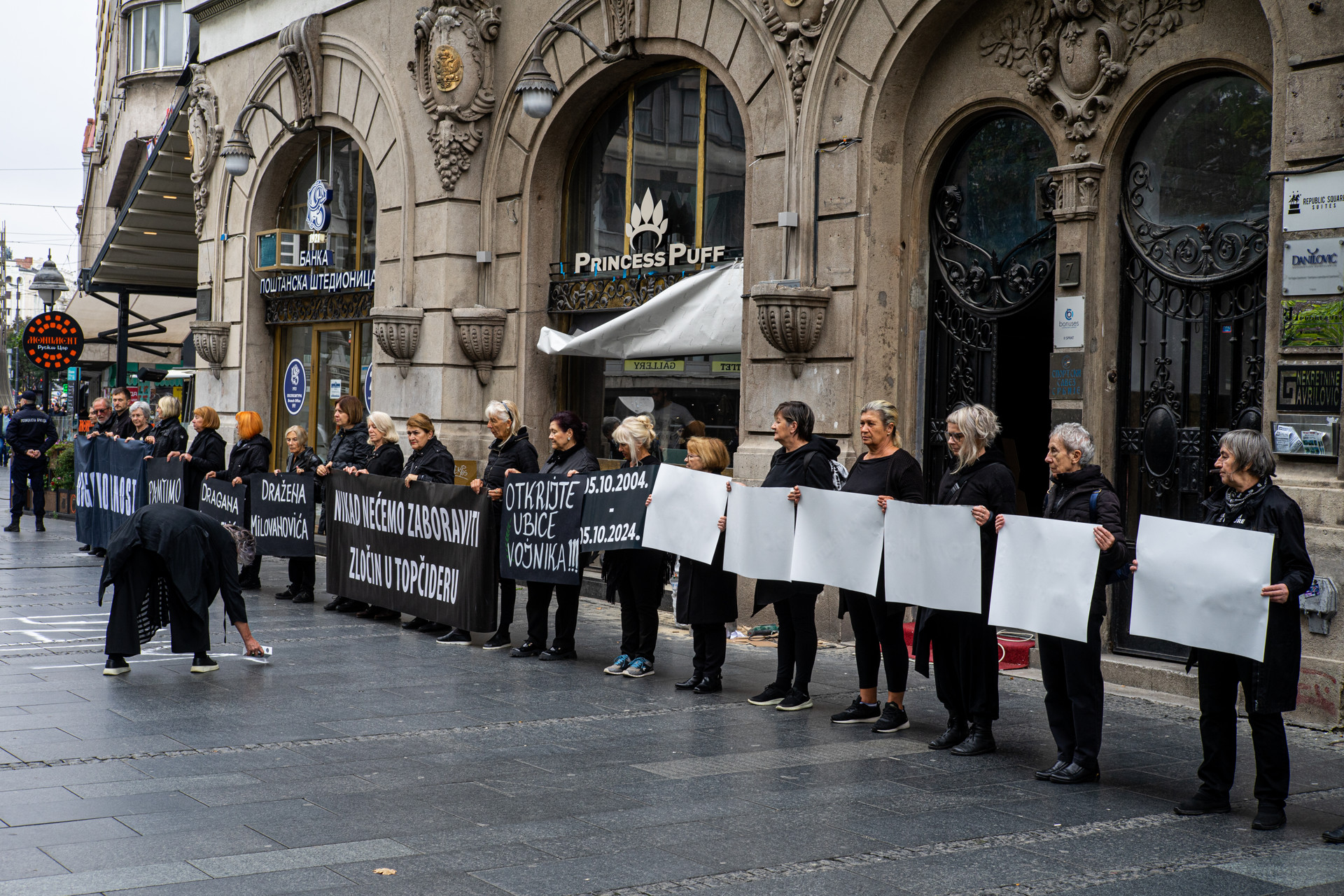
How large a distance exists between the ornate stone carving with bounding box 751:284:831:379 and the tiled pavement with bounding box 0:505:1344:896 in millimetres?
3024

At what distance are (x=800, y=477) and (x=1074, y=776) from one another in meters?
2.65

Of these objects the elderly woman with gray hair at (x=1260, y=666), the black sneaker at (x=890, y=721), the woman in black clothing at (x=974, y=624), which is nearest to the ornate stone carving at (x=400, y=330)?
the black sneaker at (x=890, y=721)

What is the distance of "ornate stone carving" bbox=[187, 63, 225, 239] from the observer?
20.5 m

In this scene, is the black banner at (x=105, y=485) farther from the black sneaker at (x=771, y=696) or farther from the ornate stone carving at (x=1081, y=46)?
the ornate stone carving at (x=1081, y=46)

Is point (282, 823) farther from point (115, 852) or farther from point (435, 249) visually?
point (435, 249)

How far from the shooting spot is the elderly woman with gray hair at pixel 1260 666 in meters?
6.22

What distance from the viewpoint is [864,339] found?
→ 11.4 metres

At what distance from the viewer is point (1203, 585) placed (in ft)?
21.2

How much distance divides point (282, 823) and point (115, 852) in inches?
27.1

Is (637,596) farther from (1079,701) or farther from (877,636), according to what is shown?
(1079,701)

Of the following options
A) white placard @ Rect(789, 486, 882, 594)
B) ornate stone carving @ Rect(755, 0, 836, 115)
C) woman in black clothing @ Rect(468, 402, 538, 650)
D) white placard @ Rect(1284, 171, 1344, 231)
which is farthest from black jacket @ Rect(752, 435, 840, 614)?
ornate stone carving @ Rect(755, 0, 836, 115)

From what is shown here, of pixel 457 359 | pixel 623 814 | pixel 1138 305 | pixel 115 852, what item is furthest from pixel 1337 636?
pixel 457 359

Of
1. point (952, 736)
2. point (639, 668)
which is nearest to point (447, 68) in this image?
point (639, 668)

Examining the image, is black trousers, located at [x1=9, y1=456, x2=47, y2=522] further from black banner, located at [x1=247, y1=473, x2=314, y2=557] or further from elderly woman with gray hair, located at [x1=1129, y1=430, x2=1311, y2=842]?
elderly woman with gray hair, located at [x1=1129, y1=430, x2=1311, y2=842]
